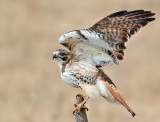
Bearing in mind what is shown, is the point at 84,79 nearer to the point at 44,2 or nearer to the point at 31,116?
the point at 31,116

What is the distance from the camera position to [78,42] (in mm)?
5684

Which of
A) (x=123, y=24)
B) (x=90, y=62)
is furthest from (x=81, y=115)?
(x=123, y=24)

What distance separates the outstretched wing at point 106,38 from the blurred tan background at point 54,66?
351cm

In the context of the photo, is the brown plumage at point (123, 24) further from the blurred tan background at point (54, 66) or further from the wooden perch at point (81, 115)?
the blurred tan background at point (54, 66)

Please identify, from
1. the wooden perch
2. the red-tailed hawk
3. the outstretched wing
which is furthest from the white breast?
the wooden perch

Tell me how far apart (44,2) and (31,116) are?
3.57 meters

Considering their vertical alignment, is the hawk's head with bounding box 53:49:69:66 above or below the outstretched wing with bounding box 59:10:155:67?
below

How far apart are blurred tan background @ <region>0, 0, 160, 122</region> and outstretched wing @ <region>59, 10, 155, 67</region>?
11.5 feet

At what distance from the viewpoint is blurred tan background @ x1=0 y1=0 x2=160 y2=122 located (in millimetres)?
9805

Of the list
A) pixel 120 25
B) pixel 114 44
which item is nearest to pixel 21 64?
pixel 120 25

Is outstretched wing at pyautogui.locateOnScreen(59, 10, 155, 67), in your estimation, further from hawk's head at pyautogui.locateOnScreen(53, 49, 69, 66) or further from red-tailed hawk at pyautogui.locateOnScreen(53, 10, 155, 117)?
hawk's head at pyautogui.locateOnScreen(53, 49, 69, 66)

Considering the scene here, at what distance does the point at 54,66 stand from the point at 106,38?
17.6 feet

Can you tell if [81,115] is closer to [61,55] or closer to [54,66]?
[61,55]

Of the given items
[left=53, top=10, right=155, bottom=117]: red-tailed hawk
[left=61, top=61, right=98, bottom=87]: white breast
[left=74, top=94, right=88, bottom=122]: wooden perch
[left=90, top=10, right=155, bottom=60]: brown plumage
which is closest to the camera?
[left=74, top=94, right=88, bottom=122]: wooden perch
